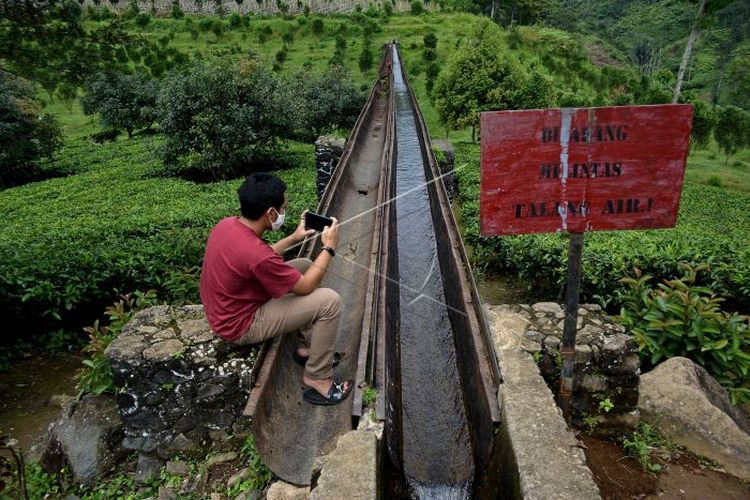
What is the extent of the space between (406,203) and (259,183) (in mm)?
8124

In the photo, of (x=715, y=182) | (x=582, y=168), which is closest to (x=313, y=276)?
(x=582, y=168)

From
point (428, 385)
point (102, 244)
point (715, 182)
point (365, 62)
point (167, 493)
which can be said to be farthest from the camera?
point (365, 62)

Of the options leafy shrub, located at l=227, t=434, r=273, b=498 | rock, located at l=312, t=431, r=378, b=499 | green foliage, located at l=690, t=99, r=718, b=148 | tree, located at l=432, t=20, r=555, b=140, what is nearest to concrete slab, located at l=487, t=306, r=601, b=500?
rock, located at l=312, t=431, r=378, b=499

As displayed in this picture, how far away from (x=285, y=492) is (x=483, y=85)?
18082 mm

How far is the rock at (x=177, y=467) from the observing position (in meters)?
3.78

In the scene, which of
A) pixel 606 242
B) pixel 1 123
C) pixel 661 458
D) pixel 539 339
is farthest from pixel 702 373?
pixel 1 123

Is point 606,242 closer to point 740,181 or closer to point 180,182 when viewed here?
point 180,182

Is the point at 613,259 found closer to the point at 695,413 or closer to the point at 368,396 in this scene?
the point at 695,413

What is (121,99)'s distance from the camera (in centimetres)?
2278

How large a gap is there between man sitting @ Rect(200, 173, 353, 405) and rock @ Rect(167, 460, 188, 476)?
104cm

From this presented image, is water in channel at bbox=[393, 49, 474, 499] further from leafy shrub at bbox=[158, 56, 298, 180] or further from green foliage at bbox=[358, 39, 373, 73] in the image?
green foliage at bbox=[358, 39, 373, 73]

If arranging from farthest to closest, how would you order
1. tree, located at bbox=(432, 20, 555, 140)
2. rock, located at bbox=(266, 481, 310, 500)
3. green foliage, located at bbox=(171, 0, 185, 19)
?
green foliage, located at bbox=(171, 0, 185, 19) → tree, located at bbox=(432, 20, 555, 140) → rock, located at bbox=(266, 481, 310, 500)

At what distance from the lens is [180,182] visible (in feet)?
43.0

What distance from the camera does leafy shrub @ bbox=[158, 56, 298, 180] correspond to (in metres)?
12.6
